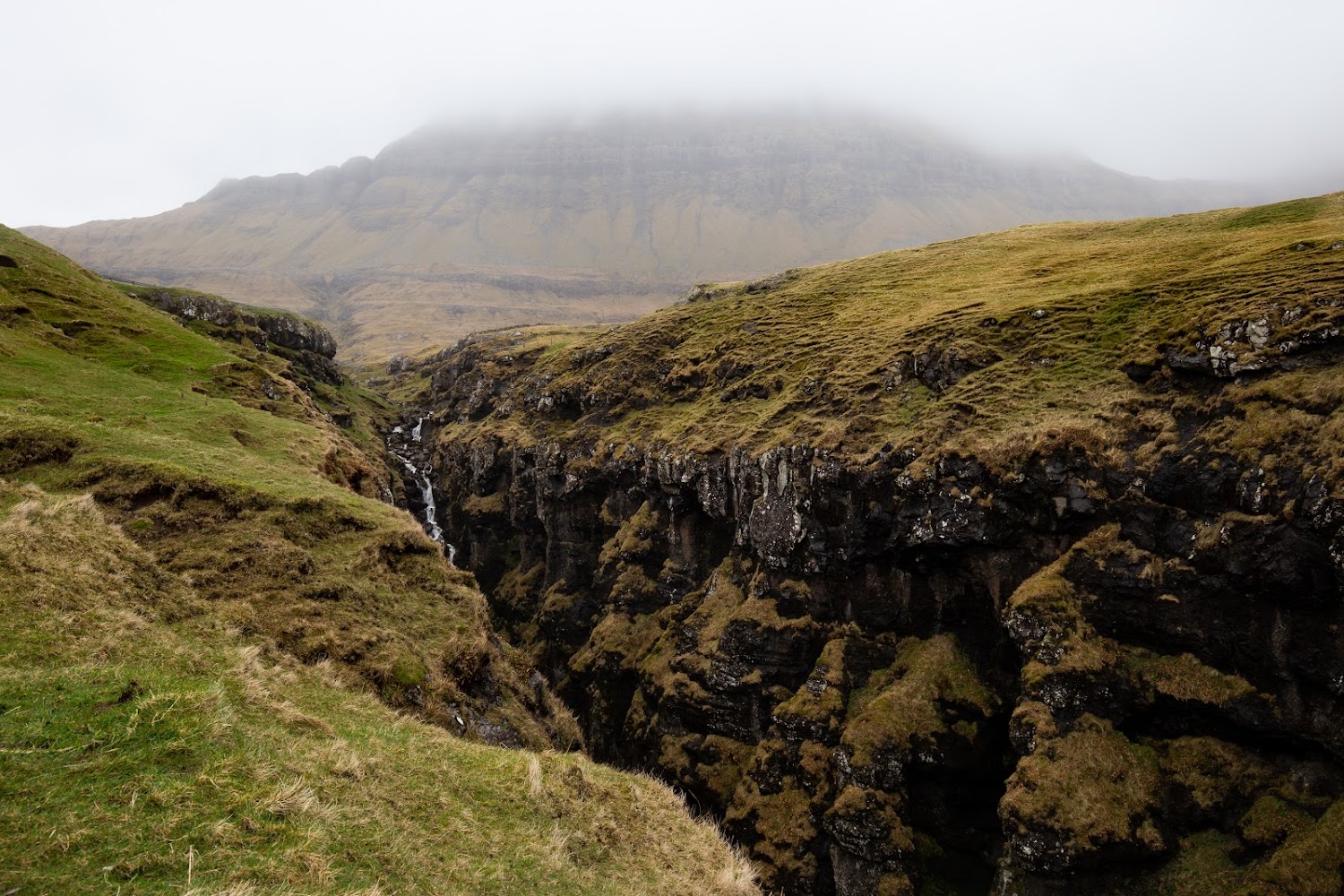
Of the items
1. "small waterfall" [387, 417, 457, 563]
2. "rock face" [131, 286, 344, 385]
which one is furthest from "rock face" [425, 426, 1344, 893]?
"rock face" [131, 286, 344, 385]

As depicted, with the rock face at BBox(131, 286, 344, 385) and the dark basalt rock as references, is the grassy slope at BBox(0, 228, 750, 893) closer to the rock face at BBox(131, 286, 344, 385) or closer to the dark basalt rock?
the dark basalt rock

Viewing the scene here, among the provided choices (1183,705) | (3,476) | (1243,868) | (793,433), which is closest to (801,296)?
(793,433)

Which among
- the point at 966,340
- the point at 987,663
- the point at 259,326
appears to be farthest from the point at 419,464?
the point at 987,663

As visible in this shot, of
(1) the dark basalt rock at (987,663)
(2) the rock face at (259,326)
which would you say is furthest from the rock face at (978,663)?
(2) the rock face at (259,326)

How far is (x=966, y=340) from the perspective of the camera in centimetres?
4959

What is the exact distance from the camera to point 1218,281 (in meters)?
40.6

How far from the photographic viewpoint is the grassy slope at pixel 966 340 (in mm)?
37781

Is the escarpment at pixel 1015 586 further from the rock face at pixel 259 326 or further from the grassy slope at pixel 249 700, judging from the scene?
the rock face at pixel 259 326

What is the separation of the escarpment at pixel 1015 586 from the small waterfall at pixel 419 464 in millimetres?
32514

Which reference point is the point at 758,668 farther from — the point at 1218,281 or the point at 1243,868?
the point at 1218,281

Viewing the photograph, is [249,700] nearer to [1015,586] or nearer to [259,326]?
[1015,586]

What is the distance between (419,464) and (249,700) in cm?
10554

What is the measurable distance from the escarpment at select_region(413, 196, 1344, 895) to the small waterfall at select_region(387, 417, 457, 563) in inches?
1280

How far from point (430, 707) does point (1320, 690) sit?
3693cm
